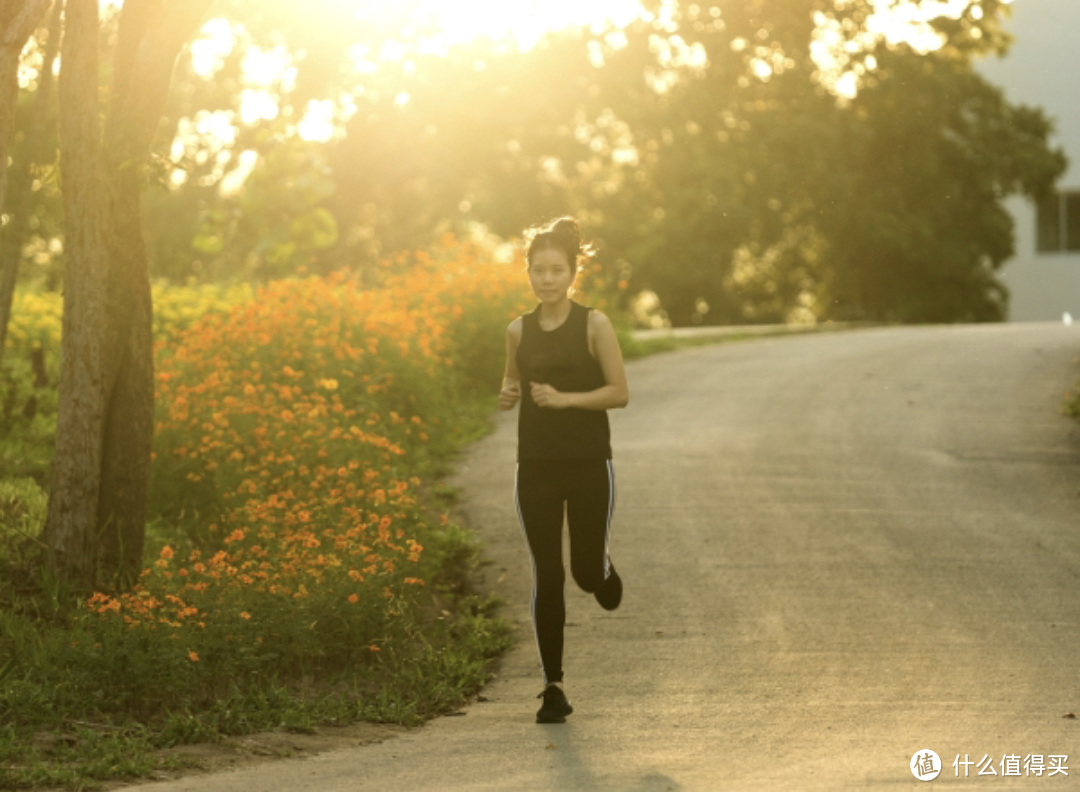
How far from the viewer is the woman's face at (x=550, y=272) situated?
240 inches

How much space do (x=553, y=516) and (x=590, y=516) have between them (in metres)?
0.15

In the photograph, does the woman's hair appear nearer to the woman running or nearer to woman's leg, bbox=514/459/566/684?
the woman running

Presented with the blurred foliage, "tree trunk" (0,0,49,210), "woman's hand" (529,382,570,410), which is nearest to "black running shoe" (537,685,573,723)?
"woman's hand" (529,382,570,410)

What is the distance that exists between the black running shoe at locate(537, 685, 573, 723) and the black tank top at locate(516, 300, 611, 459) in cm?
94

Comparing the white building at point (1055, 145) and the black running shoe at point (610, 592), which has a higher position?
the white building at point (1055, 145)

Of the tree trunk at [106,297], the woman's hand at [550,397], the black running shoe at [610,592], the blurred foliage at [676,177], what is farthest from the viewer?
the blurred foliage at [676,177]

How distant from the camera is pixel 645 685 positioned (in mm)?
6676

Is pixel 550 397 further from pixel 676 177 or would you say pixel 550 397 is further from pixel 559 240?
pixel 676 177

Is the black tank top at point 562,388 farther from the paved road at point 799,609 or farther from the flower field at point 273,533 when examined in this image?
the flower field at point 273,533

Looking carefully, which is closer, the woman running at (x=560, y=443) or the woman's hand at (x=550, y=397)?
the woman's hand at (x=550, y=397)

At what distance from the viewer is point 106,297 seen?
7648 millimetres

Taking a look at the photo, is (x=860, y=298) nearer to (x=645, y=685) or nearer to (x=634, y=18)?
(x=634, y=18)

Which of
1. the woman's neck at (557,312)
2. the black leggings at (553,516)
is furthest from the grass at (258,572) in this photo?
the woman's neck at (557,312)

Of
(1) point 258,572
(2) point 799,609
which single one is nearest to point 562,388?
(1) point 258,572
